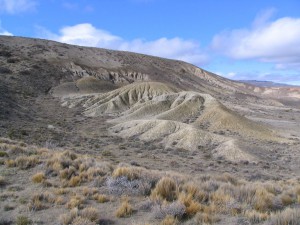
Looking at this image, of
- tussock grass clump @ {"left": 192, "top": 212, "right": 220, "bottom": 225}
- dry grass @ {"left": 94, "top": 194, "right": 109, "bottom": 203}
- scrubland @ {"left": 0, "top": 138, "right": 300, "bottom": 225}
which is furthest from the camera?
dry grass @ {"left": 94, "top": 194, "right": 109, "bottom": 203}

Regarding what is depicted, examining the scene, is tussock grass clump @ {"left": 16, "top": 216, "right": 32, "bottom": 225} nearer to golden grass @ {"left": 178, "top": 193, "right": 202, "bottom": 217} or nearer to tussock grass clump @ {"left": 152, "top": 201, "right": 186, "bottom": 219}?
tussock grass clump @ {"left": 152, "top": 201, "right": 186, "bottom": 219}

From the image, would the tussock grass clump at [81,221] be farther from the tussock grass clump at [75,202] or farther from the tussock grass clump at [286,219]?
the tussock grass clump at [286,219]

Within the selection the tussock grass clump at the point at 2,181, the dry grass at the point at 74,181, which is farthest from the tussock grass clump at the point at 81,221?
the tussock grass clump at the point at 2,181

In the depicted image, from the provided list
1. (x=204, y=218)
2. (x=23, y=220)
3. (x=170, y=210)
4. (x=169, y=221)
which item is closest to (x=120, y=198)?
(x=170, y=210)

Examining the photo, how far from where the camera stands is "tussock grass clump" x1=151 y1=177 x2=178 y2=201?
942 cm

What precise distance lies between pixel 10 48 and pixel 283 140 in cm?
7348

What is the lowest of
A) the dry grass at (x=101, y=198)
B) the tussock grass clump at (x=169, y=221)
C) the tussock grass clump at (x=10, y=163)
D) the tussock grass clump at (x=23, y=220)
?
the tussock grass clump at (x=23, y=220)

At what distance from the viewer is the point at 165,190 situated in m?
9.66

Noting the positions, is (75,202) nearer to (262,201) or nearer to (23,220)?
(23,220)

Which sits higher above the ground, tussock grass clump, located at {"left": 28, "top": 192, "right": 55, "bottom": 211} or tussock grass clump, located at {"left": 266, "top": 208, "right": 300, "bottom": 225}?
tussock grass clump, located at {"left": 266, "top": 208, "right": 300, "bottom": 225}

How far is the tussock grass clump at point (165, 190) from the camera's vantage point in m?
9.42

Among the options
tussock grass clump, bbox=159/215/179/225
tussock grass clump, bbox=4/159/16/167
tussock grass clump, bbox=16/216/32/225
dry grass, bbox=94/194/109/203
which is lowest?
tussock grass clump, bbox=16/216/32/225

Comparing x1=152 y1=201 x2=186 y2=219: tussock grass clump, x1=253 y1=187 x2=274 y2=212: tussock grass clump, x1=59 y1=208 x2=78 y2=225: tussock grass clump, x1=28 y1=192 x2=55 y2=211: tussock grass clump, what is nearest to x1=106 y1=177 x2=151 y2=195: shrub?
x1=152 y1=201 x2=186 y2=219: tussock grass clump

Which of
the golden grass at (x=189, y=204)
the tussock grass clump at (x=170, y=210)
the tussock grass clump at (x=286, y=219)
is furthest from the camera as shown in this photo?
the golden grass at (x=189, y=204)
